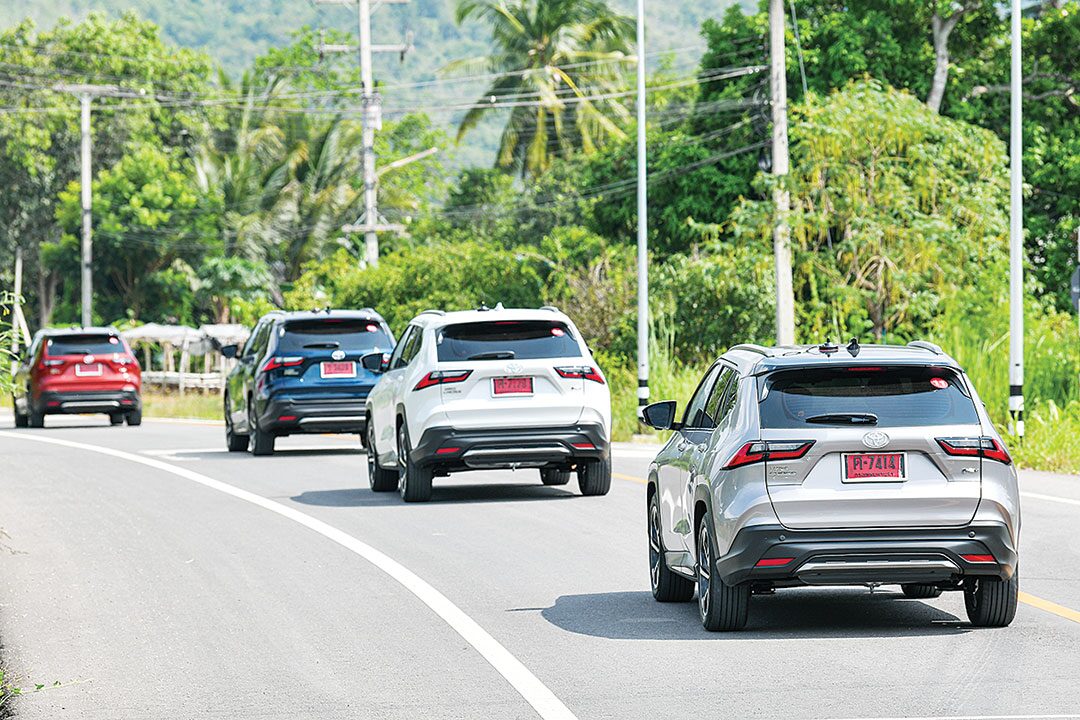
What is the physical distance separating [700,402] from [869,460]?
1.77 metres

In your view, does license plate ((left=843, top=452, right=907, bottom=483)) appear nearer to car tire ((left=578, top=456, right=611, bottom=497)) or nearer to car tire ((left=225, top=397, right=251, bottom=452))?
car tire ((left=578, top=456, right=611, bottom=497))

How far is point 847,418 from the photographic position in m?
9.62

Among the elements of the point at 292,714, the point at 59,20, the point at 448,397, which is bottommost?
the point at 292,714

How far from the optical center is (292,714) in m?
8.02

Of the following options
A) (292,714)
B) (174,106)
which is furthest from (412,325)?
(174,106)

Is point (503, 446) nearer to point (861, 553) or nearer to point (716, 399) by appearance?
point (716, 399)

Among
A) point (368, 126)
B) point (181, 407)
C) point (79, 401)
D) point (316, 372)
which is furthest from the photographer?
point (368, 126)

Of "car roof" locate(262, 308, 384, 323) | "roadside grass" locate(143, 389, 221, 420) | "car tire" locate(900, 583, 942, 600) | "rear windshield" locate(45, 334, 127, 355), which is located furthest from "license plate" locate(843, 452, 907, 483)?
"roadside grass" locate(143, 389, 221, 420)

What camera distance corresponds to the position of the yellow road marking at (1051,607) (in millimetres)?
10547

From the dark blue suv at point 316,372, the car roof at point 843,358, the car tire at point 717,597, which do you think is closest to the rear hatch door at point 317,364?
the dark blue suv at point 316,372

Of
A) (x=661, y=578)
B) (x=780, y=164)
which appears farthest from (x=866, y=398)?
(x=780, y=164)

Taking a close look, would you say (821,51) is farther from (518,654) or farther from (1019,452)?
(518,654)

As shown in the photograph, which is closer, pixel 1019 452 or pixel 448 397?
pixel 448 397

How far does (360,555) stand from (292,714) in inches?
224
